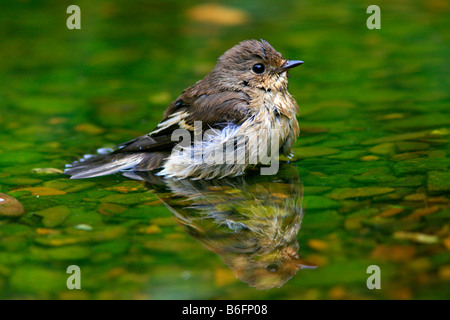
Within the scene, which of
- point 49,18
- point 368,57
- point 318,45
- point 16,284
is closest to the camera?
point 16,284

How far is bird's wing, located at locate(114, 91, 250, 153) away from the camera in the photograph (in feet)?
16.0

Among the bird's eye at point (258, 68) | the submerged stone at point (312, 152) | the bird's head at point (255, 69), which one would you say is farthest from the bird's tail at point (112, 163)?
the submerged stone at point (312, 152)

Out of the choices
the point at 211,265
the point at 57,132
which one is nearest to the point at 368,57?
the point at 57,132

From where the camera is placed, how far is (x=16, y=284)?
337cm

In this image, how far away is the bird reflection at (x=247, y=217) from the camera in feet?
11.3

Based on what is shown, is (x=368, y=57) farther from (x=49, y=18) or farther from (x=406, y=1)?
(x=49, y=18)

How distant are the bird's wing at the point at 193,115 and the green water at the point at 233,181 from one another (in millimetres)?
406

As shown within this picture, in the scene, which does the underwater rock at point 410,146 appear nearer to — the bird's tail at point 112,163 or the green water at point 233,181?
the green water at point 233,181

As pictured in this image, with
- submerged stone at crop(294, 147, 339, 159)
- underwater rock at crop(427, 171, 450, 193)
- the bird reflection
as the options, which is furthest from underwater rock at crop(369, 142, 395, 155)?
the bird reflection

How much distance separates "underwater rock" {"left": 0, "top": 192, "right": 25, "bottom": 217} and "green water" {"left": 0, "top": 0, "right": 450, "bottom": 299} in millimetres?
61

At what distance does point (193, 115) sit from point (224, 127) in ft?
1.10

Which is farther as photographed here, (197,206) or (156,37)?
(156,37)
